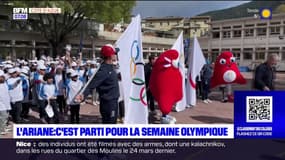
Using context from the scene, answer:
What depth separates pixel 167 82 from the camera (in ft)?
17.8

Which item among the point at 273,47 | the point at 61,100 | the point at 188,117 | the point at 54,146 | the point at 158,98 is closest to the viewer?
the point at 54,146

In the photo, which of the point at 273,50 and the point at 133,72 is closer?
the point at 133,72

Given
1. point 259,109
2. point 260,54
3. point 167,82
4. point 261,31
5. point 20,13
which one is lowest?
point 259,109

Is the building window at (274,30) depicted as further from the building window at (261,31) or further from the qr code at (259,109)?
the qr code at (259,109)

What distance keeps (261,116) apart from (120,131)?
77.9 inches

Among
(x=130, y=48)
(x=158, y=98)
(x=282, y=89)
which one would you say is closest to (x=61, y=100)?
(x=158, y=98)

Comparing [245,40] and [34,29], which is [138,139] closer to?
[245,40]

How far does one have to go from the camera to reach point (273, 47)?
5.20 meters

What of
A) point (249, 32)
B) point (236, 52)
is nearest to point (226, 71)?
point (236, 52)

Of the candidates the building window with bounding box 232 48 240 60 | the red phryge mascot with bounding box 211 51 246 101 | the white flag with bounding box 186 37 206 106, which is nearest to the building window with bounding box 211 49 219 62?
the red phryge mascot with bounding box 211 51 246 101

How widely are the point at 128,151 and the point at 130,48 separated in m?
1.48

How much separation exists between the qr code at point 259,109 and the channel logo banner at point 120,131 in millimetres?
396

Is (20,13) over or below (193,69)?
over

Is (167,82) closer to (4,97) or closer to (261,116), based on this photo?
(261,116)
